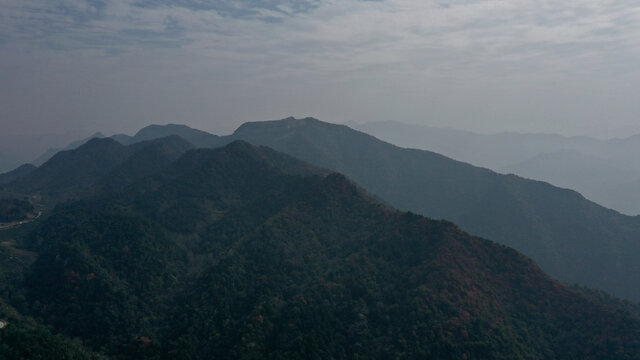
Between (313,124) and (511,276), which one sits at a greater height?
(313,124)

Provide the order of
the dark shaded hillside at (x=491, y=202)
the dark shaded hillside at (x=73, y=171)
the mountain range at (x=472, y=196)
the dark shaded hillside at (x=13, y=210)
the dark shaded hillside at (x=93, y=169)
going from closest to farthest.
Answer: the dark shaded hillside at (x=13, y=210)
the dark shaded hillside at (x=491, y=202)
the mountain range at (x=472, y=196)
the dark shaded hillside at (x=93, y=169)
the dark shaded hillside at (x=73, y=171)

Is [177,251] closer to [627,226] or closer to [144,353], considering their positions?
[144,353]

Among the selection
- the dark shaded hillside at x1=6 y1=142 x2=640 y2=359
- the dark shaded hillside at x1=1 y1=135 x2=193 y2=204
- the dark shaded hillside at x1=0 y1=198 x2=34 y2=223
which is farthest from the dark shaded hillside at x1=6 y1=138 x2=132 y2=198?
the dark shaded hillside at x1=6 y1=142 x2=640 y2=359

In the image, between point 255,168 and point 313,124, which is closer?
point 255,168

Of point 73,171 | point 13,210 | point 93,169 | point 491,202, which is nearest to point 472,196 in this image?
point 491,202

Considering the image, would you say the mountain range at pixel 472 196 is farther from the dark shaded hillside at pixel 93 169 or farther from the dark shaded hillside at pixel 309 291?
the dark shaded hillside at pixel 309 291

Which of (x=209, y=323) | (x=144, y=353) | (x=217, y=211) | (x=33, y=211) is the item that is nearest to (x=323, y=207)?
(x=217, y=211)

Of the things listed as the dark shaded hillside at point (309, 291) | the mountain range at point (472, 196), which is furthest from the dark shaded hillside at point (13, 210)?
the mountain range at point (472, 196)
